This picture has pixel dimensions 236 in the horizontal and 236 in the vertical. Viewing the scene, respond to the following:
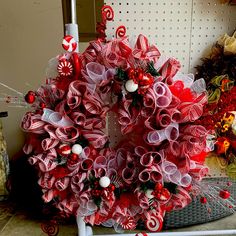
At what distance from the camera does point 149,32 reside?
1.38m

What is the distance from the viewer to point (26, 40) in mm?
2277

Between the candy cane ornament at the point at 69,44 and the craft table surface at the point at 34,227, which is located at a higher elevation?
the candy cane ornament at the point at 69,44

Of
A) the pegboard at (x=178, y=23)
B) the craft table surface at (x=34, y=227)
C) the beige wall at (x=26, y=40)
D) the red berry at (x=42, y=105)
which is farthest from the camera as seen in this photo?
the beige wall at (x=26, y=40)

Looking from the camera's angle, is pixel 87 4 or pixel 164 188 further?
pixel 87 4

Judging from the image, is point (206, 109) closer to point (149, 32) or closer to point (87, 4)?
point (149, 32)

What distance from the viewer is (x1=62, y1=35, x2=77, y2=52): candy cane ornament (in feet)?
3.53

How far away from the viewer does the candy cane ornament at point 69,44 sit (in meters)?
1.08

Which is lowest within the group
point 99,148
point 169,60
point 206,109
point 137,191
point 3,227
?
point 3,227

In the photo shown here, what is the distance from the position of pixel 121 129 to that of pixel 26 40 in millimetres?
1542

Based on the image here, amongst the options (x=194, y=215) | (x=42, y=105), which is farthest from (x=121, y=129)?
(x=194, y=215)

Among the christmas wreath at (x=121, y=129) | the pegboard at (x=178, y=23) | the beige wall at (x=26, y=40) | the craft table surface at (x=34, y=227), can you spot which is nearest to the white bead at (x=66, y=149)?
the christmas wreath at (x=121, y=129)

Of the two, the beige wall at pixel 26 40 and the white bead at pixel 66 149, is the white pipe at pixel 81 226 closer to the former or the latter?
the white bead at pixel 66 149

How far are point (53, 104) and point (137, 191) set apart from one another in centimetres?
51

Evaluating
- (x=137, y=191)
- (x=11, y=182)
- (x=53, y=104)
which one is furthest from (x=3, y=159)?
(x=137, y=191)
